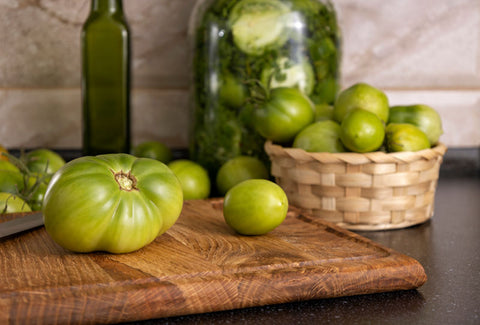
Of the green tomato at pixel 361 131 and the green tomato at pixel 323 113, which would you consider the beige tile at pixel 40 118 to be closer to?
the green tomato at pixel 323 113

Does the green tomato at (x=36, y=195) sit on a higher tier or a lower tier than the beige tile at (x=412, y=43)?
lower

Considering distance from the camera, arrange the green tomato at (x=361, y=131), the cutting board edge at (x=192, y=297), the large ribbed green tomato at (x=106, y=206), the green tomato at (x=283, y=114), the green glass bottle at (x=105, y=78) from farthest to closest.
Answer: the green glass bottle at (x=105, y=78) < the green tomato at (x=283, y=114) < the green tomato at (x=361, y=131) < the large ribbed green tomato at (x=106, y=206) < the cutting board edge at (x=192, y=297)

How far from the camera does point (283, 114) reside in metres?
1.00

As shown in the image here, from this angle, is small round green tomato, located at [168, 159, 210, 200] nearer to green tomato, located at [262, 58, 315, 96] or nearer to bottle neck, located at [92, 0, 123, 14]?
green tomato, located at [262, 58, 315, 96]

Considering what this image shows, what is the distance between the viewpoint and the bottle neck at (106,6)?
1.24 m

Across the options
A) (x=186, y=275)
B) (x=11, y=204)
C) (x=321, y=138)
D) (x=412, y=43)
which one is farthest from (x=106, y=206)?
(x=412, y=43)

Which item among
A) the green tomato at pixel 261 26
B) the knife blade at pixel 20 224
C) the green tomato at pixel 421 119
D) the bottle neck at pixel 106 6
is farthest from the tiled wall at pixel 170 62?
the knife blade at pixel 20 224

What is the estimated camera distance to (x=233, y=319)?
57cm

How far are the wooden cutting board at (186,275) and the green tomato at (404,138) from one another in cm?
23

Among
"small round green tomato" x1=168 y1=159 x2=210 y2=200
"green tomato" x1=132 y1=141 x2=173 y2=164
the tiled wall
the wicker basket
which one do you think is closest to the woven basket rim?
the wicker basket

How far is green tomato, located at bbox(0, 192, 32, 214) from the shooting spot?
0.86 meters

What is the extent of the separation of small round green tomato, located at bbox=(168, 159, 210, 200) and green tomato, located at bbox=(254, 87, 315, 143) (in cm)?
17

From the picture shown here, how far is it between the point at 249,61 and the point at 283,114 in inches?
7.5

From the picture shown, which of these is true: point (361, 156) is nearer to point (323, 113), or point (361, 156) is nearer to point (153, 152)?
point (323, 113)
